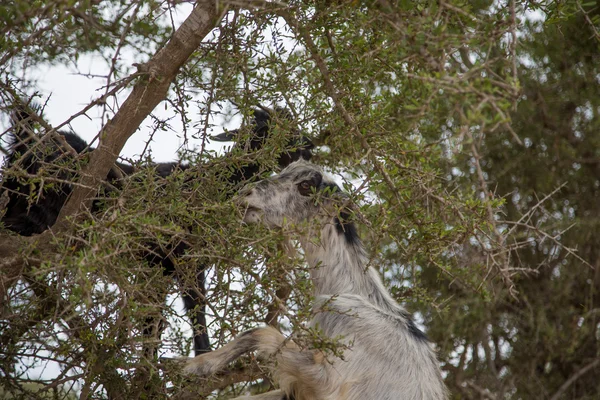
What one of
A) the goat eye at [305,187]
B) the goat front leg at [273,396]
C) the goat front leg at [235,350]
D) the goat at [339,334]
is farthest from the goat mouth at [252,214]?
the goat front leg at [273,396]

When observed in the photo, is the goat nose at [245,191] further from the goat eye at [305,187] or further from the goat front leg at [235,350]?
the goat front leg at [235,350]

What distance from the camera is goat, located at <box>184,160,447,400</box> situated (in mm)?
3588

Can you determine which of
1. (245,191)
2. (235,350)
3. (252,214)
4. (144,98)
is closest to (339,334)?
(235,350)

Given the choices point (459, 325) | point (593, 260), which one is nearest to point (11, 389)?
point (459, 325)

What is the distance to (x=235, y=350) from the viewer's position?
366cm

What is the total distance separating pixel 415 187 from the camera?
323 centimetres

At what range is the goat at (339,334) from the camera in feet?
11.8

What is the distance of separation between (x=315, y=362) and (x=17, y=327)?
1.50 meters

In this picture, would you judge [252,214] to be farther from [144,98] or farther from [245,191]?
[144,98]

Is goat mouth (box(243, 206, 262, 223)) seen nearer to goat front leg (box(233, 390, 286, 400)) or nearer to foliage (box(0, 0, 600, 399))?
foliage (box(0, 0, 600, 399))

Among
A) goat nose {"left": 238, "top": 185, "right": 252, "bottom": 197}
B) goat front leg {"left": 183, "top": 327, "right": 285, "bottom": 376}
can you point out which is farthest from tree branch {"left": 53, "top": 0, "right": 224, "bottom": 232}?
goat front leg {"left": 183, "top": 327, "right": 285, "bottom": 376}

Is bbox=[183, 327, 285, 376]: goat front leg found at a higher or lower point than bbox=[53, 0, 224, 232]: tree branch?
lower

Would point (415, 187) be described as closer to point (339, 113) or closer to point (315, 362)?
point (339, 113)

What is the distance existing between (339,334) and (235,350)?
0.56 m
